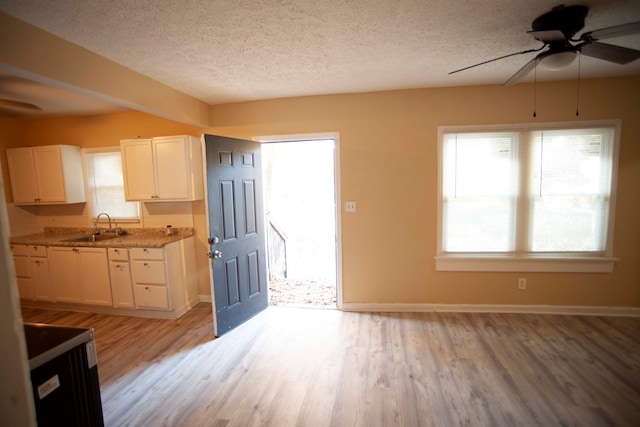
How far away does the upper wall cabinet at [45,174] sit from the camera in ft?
12.6

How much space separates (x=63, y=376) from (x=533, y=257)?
13.3ft

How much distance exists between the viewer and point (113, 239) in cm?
370

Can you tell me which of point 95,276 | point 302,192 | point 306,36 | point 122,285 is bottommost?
point 122,285

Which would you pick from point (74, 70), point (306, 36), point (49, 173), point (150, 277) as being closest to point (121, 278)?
point (150, 277)

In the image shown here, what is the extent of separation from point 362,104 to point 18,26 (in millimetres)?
2844

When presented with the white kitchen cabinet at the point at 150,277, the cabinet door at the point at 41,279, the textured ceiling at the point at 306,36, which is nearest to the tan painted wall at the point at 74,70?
the textured ceiling at the point at 306,36

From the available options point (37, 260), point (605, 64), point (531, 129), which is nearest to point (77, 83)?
point (37, 260)

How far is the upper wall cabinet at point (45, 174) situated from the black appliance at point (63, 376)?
132 inches

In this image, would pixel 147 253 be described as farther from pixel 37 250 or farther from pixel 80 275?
pixel 37 250

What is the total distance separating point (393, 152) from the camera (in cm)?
339

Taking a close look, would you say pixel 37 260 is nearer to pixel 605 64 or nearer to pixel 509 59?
pixel 509 59

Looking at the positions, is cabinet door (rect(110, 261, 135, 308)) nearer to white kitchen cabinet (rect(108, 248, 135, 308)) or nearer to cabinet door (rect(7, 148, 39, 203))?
white kitchen cabinet (rect(108, 248, 135, 308))

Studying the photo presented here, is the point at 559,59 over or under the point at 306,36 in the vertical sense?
under

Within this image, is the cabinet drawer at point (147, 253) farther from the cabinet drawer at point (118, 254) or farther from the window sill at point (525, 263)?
the window sill at point (525, 263)
